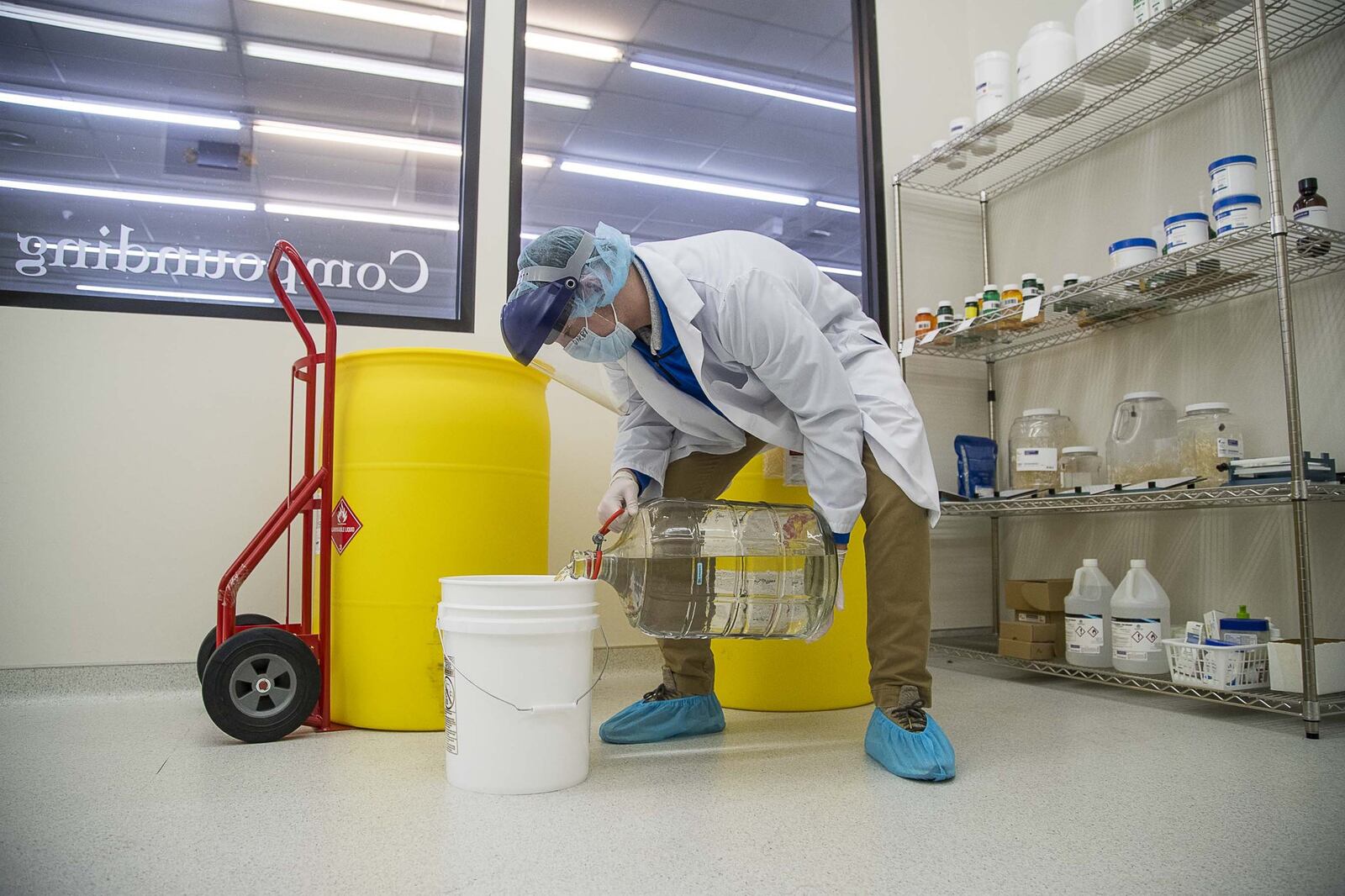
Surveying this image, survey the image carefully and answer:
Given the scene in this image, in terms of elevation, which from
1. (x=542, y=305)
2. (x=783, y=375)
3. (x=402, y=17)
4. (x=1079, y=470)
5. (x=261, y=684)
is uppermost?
(x=402, y=17)

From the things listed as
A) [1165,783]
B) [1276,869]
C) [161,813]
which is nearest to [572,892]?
[161,813]

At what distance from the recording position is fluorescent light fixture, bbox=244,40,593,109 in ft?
7.86

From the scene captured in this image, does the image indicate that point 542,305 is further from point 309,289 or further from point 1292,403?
point 1292,403

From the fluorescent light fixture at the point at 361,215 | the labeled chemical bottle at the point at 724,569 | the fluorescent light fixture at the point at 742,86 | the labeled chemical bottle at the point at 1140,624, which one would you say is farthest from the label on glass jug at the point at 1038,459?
the fluorescent light fixture at the point at 361,215

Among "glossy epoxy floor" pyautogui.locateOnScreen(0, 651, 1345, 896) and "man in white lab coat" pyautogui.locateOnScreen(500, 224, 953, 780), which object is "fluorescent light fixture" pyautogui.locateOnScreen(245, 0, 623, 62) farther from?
"glossy epoxy floor" pyautogui.locateOnScreen(0, 651, 1345, 896)

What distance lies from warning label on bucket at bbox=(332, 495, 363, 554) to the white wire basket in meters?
1.87

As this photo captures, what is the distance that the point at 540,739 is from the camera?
1283 mm

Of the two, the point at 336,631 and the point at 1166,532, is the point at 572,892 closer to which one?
the point at 336,631

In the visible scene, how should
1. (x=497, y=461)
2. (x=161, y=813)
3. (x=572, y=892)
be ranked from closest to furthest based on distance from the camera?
(x=572, y=892), (x=161, y=813), (x=497, y=461)

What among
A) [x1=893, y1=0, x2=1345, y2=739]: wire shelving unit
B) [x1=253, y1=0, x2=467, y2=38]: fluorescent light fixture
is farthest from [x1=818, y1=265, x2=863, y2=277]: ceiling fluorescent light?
[x1=253, y1=0, x2=467, y2=38]: fluorescent light fixture

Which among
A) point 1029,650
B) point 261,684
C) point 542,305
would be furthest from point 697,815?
point 1029,650

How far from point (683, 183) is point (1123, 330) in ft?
4.93

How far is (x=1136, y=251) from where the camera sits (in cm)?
216

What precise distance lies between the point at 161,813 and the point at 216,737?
52cm
